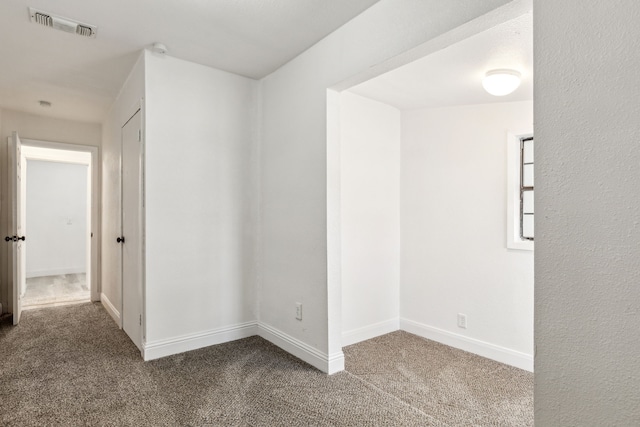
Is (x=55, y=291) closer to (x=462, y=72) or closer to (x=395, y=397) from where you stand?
(x=395, y=397)

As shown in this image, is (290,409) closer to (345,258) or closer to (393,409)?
(393,409)

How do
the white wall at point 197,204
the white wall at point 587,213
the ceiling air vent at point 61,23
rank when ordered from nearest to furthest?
the white wall at point 587,213 → the ceiling air vent at point 61,23 → the white wall at point 197,204

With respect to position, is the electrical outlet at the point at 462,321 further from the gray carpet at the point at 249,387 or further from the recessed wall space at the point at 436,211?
the gray carpet at the point at 249,387

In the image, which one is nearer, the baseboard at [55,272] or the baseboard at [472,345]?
the baseboard at [472,345]

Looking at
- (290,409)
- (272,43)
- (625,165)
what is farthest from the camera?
(272,43)

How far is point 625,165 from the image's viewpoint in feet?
2.99

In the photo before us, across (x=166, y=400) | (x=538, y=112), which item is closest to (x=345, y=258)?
(x=166, y=400)

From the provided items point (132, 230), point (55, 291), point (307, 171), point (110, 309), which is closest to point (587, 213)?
point (307, 171)

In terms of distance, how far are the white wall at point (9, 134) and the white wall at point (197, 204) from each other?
268 centimetres

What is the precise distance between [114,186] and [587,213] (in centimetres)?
423

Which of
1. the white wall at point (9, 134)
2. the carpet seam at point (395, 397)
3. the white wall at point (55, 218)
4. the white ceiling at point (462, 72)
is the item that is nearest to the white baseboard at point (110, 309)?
the white wall at point (9, 134)

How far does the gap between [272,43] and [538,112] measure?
6.99 ft

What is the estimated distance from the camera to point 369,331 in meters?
3.39

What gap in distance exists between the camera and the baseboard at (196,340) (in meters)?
2.79
